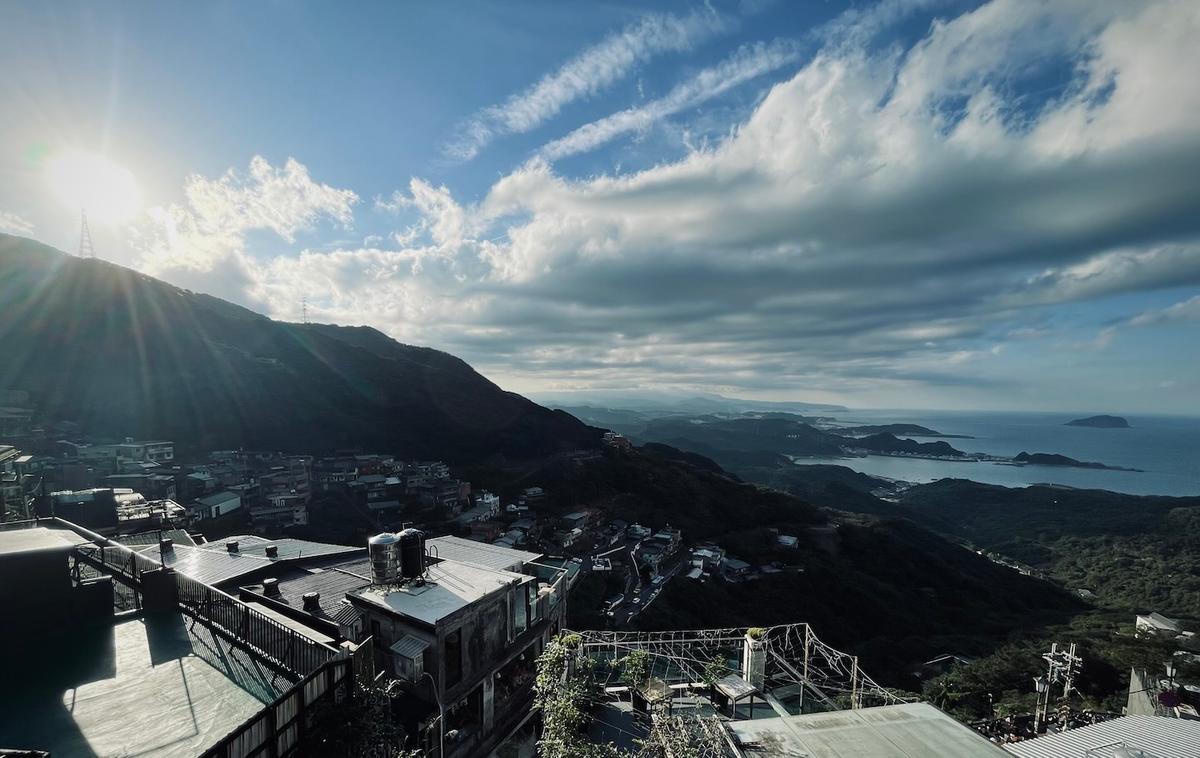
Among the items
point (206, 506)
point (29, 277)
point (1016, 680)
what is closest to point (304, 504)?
point (206, 506)

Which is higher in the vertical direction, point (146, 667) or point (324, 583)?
point (146, 667)

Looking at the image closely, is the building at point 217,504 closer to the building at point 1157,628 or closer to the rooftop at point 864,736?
the rooftop at point 864,736

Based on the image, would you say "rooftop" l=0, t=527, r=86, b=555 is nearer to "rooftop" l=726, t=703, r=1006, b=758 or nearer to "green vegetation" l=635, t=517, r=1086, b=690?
"rooftop" l=726, t=703, r=1006, b=758

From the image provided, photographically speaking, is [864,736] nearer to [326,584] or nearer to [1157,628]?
[326,584]

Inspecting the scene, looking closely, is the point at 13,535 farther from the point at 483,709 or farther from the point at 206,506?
the point at 206,506

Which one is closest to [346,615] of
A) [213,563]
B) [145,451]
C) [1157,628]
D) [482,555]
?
[482,555]

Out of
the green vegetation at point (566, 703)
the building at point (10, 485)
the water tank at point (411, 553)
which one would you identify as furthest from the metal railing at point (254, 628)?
the building at point (10, 485)

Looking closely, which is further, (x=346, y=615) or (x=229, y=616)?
(x=346, y=615)

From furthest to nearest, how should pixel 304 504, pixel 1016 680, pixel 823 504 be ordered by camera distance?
pixel 823 504
pixel 304 504
pixel 1016 680
